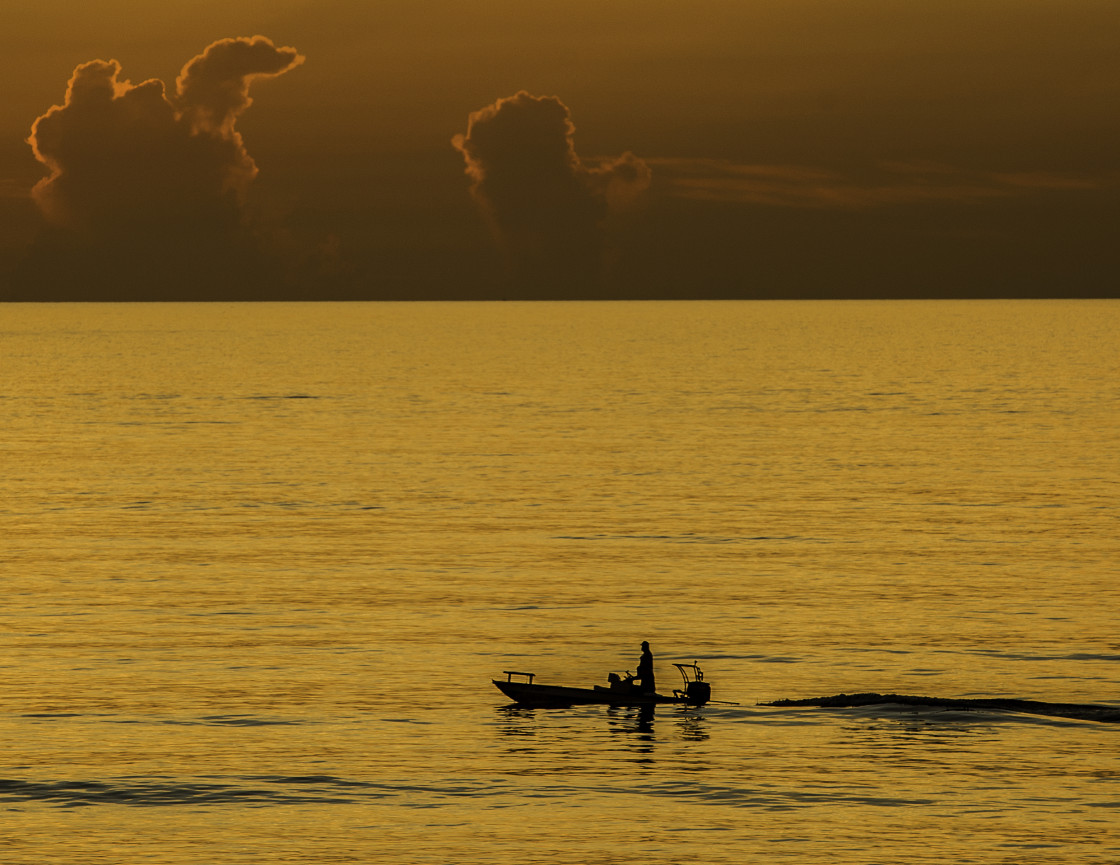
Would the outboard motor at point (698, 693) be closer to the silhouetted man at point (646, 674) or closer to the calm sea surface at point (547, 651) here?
the calm sea surface at point (547, 651)

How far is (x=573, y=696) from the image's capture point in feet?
161

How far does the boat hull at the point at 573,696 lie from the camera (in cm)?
4866

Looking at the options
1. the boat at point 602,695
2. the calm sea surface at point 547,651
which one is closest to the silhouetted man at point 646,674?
the boat at point 602,695

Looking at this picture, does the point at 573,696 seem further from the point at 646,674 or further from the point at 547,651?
the point at 547,651

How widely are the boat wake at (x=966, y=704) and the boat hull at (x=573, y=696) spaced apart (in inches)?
138

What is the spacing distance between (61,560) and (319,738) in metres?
32.5

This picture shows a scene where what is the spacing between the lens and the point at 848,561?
73.6 m

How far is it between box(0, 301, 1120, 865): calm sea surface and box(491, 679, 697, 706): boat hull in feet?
1.38

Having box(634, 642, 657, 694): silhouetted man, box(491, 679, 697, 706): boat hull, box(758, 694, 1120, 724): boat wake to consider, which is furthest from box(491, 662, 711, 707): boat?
box(758, 694, 1120, 724): boat wake

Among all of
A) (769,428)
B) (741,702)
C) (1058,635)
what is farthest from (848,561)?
(769,428)

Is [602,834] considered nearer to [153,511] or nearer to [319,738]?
[319,738]

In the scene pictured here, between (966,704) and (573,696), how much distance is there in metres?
12.2

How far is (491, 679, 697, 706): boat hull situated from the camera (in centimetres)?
4866

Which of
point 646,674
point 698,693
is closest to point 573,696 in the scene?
point 646,674
